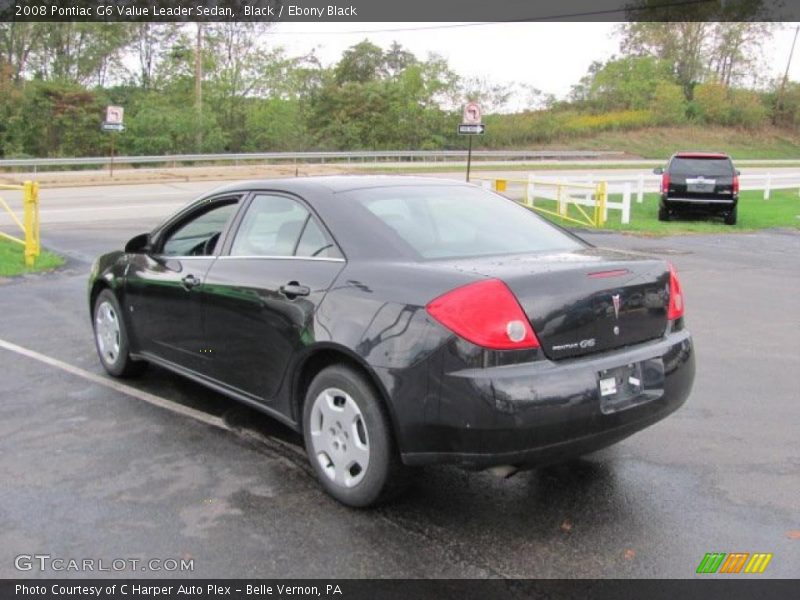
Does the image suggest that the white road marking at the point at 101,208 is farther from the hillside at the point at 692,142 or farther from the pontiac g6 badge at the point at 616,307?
the hillside at the point at 692,142

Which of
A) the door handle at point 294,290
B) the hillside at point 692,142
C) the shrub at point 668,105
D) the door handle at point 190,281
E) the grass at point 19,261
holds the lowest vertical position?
the grass at point 19,261

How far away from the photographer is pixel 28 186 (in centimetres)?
1121

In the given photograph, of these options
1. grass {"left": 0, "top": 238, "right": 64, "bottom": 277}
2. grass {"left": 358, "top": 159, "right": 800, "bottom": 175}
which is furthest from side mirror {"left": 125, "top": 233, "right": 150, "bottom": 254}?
grass {"left": 358, "top": 159, "right": 800, "bottom": 175}

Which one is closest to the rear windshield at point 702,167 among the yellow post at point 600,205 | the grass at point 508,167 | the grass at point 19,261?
the yellow post at point 600,205

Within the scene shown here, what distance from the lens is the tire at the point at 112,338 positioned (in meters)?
5.89

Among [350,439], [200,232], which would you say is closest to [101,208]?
[200,232]

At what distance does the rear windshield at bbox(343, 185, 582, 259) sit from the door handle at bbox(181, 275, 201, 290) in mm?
1211

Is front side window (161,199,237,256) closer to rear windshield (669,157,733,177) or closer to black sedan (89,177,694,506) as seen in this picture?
black sedan (89,177,694,506)

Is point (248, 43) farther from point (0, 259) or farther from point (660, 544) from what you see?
point (660, 544)

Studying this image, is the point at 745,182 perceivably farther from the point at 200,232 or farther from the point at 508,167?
the point at 200,232
